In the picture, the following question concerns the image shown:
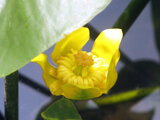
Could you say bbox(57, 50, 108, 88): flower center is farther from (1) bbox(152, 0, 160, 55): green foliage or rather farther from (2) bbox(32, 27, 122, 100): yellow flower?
(1) bbox(152, 0, 160, 55): green foliage

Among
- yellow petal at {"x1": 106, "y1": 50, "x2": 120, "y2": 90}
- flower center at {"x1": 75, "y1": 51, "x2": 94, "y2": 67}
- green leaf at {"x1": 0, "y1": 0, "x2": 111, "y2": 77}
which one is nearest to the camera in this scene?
green leaf at {"x1": 0, "y1": 0, "x2": 111, "y2": 77}

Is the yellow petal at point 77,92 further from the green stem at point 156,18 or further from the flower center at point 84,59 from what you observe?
the green stem at point 156,18

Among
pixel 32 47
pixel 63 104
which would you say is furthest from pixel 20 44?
pixel 63 104

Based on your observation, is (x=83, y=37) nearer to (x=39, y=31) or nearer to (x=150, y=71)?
(x=39, y=31)

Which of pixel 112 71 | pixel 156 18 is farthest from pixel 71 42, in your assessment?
pixel 156 18

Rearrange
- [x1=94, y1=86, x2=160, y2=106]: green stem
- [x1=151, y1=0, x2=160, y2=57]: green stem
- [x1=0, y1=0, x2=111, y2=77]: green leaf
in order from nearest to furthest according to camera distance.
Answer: [x1=0, y1=0, x2=111, y2=77]: green leaf < [x1=94, y1=86, x2=160, y2=106]: green stem < [x1=151, y1=0, x2=160, y2=57]: green stem

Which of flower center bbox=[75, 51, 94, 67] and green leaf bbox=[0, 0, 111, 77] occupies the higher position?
green leaf bbox=[0, 0, 111, 77]

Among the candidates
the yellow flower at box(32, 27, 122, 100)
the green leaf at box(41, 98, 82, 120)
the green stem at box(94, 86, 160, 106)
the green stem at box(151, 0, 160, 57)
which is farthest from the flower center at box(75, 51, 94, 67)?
the green stem at box(151, 0, 160, 57)
